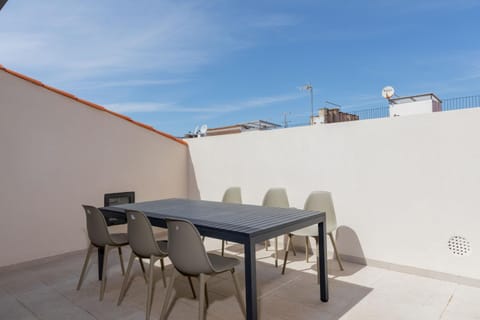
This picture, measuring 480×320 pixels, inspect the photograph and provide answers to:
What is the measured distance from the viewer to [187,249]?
1.98 m

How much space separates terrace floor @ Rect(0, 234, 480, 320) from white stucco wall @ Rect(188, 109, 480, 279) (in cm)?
32

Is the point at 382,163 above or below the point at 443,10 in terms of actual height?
below

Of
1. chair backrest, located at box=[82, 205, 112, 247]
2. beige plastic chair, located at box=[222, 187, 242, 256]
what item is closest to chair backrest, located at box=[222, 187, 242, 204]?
beige plastic chair, located at box=[222, 187, 242, 256]

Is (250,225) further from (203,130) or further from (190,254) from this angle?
(203,130)

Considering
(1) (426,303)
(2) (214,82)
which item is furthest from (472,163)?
(2) (214,82)

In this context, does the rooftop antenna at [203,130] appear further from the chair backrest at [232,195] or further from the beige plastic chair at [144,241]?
the beige plastic chair at [144,241]

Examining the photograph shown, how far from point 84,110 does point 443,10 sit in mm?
7355

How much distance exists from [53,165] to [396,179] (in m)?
4.49

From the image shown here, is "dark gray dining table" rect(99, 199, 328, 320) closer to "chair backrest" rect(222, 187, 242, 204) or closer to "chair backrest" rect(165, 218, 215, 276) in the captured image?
"chair backrest" rect(165, 218, 215, 276)

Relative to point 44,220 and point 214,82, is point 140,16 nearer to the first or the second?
point 44,220

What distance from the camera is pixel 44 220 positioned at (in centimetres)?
392

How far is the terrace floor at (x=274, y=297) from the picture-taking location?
2.34 metres

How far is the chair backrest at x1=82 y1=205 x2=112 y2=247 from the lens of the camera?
274 cm

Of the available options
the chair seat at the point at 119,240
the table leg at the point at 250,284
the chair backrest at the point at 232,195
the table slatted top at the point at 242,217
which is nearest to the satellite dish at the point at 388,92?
the chair backrest at the point at 232,195
